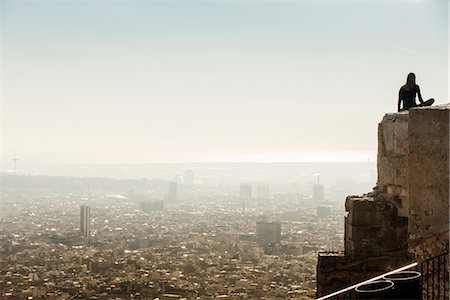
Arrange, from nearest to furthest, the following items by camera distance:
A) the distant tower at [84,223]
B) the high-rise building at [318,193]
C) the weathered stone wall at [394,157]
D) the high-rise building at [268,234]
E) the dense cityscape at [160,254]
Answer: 1. the weathered stone wall at [394,157]
2. the dense cityscape at [160,254]
3. the high-rise building at [268,234]
4. the distant tower at [84,223]
5. the high-rise building at [318,193]

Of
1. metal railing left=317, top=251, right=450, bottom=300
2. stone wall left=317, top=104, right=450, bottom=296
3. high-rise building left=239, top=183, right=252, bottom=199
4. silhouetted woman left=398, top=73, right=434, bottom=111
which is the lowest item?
high-rise building left=239, top=183, right=252, bottom=199

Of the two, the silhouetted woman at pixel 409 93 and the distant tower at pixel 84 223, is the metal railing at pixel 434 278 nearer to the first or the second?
the silhouetted woman at pixel 409 93

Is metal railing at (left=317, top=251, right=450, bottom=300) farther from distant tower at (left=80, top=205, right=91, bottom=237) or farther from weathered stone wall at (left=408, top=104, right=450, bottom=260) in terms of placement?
distant tower at (left=80, top=205, right=91, bottom=237)

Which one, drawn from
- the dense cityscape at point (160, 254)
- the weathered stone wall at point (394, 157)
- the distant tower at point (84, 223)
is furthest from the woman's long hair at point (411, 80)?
the distant tower at point (84, 223)

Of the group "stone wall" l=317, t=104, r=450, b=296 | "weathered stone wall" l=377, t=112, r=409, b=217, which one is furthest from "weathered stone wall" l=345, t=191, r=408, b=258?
"weathered stone wall" l=377, t=112, r=409, b=217

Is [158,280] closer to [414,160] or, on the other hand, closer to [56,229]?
[414,160]

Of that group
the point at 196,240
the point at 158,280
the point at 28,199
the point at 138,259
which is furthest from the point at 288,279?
the point at 28,199
